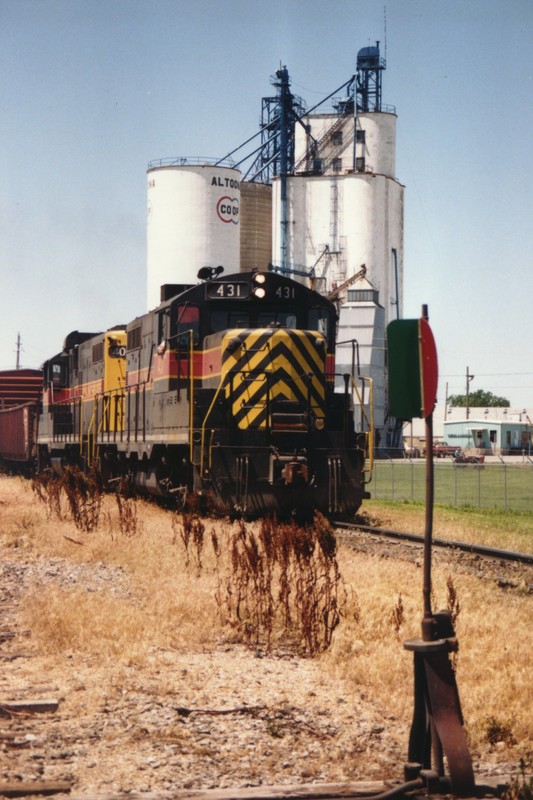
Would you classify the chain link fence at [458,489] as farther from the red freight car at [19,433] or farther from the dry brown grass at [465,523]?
the red freight car at [19,433]

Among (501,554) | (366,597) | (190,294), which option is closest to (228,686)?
(366,597)

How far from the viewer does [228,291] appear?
51.9 ft

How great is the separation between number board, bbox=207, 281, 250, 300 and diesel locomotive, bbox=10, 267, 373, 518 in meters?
0.02

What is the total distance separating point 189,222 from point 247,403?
178 ft

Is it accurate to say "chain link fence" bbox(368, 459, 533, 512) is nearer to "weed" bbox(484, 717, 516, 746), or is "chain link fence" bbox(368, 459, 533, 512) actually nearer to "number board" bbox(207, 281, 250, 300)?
"number board" bbox(207, 281, 250, 300)

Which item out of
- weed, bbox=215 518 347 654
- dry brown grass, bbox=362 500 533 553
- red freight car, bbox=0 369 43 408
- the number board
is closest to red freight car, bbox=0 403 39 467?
red freight car, bbox=0 369 43 408

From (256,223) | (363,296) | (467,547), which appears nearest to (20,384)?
(467,547)

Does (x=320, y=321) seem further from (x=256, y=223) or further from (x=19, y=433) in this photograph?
(x=256, y=223)

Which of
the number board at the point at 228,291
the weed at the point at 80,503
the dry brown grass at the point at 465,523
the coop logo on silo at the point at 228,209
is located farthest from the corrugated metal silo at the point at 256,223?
the number board at the point at 228,291

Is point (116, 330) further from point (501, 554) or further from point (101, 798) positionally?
point (101, 798)

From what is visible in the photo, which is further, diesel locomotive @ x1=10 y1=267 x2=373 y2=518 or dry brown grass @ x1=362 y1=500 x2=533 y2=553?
dry brown grass @ x1=362 y1=500 x2=533 y2=553

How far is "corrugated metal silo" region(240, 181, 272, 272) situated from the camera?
77938 mm

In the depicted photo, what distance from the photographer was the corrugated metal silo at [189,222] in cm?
6706

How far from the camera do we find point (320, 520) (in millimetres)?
9320
